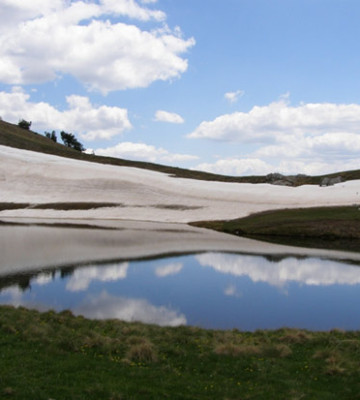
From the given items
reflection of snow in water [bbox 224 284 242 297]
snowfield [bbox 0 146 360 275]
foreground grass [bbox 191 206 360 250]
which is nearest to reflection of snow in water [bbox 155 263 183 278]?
snowfield [bbox 0 146 360 275]

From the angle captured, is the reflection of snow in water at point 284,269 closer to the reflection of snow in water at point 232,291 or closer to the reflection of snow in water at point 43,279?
the reflection of snow in water at point 232,291

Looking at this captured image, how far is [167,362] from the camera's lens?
14344 millimetres

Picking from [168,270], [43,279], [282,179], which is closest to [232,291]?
[168,270]

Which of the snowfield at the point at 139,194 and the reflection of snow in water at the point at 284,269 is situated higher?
the snowfield at the point at 139,194

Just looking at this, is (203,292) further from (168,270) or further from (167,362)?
(167,362)

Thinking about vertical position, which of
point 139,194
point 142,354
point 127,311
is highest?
point 139,194

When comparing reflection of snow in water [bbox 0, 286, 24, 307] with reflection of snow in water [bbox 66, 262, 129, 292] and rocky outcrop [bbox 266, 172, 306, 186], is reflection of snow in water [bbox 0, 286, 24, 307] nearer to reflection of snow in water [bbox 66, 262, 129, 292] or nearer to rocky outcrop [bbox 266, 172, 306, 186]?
reflection of snow in water [bbox 66, 262, 129, 292]

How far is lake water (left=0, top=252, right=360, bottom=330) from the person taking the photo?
22.5 meters

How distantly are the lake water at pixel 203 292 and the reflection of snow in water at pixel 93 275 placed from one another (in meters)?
0.06

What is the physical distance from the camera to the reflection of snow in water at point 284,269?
31.6m

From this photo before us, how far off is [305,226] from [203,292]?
35.5 metres

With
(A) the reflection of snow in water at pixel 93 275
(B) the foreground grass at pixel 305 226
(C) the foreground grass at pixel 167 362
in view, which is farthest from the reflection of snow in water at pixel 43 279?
(B) the foreground grass at pixel 305 226

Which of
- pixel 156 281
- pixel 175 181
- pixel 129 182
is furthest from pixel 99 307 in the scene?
pixel 175 181

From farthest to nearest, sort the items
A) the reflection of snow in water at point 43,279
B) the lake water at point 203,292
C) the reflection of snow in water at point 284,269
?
the reflection of snow in water at point 284,269, the reflection of snow in water at point 43,279, the lake water at point 203,292
